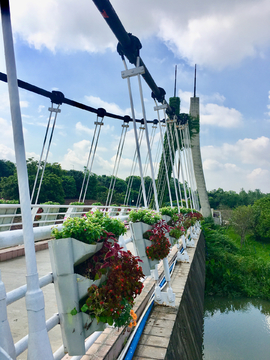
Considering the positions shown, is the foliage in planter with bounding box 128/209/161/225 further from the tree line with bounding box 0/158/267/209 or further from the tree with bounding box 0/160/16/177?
the tree with bounding box 0/160/16/177

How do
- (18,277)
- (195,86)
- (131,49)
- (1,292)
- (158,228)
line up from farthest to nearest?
(195,86) < (131,49) < (18,277) < (158,228) < (1,292)

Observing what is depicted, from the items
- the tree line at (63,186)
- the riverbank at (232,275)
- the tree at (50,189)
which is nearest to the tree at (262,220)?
the tree line at (63,186)

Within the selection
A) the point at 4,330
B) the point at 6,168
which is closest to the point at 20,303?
the point at 4,330

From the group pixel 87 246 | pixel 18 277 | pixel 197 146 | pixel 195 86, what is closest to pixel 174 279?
pixel 18 277

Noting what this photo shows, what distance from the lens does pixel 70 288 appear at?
1.46 m

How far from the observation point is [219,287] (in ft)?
41.3

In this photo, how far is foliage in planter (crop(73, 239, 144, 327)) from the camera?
147 cm

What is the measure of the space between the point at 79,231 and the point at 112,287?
0.41 m

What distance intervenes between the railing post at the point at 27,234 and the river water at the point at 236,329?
7050 mm

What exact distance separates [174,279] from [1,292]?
4426mm

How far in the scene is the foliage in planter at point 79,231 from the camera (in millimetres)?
1504

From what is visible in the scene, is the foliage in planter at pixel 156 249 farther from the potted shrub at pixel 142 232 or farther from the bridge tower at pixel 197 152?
the bridge tower at pixel 197 152

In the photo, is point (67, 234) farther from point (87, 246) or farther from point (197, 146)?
point (197, 146)

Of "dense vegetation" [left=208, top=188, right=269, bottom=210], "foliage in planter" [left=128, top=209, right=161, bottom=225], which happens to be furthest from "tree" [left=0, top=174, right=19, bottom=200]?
"dense vegetation" [left=208, top=188, right=269, bottom=210]
